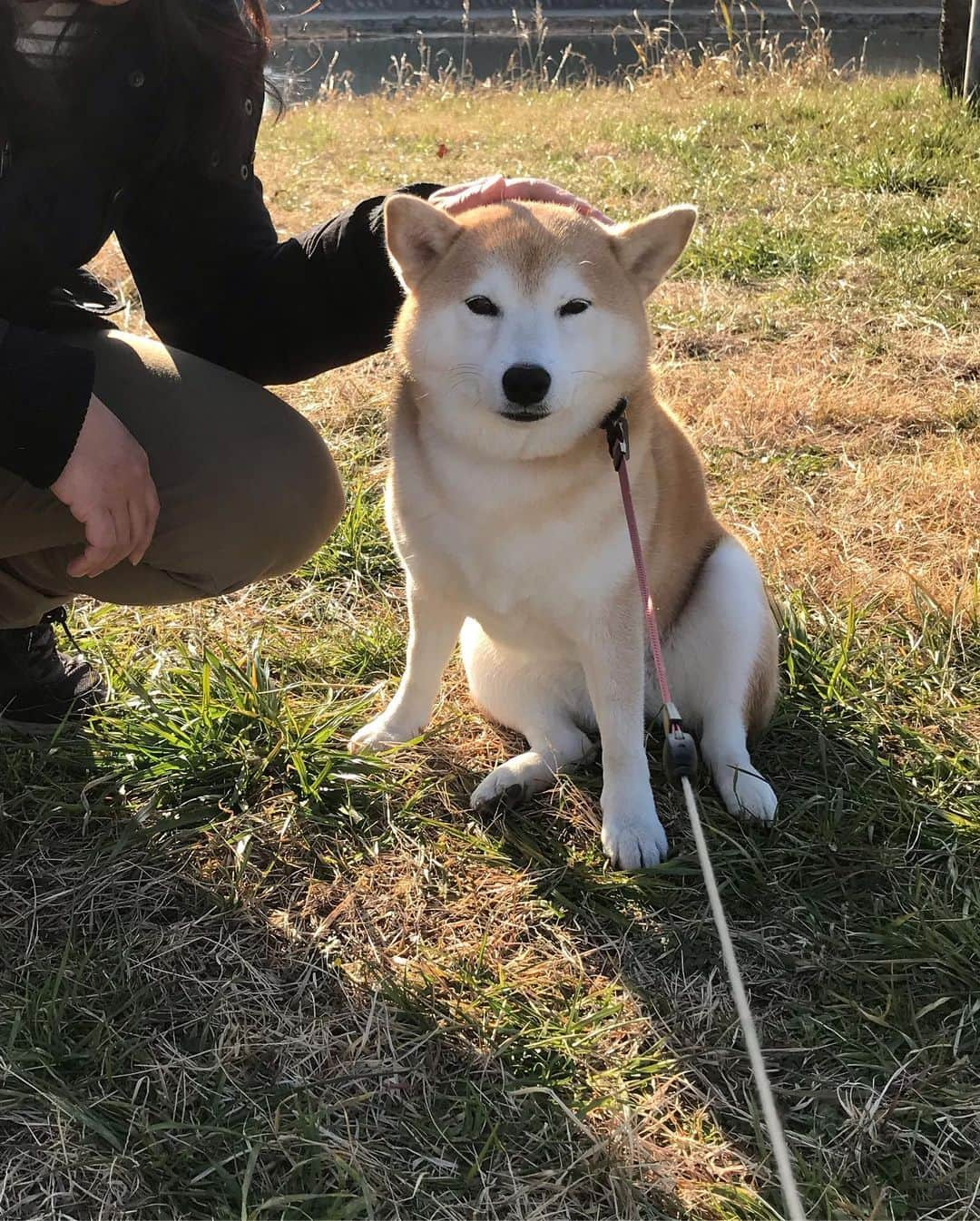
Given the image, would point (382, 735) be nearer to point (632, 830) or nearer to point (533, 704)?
point (533, 704)

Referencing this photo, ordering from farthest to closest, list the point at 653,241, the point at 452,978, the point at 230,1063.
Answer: the point at 653,241
the point at 452,978
the point at 230,1063

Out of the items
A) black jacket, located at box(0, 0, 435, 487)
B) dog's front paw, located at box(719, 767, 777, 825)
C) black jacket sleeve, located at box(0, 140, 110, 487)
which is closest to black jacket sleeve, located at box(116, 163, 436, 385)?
black jacket, located at box(0, 0, 435, 487)

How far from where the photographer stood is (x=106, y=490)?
5.00ft

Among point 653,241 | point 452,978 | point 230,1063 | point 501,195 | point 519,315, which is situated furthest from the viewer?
point 501,195

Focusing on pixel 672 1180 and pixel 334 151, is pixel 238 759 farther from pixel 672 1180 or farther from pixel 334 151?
pixel 334 151

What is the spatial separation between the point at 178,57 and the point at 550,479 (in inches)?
35.5

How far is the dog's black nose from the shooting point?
5.29 feet

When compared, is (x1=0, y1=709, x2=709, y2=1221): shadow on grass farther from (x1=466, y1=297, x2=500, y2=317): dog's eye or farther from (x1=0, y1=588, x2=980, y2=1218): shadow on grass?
(x1=466, y1=297, x2=500, y2=317): dog's eye

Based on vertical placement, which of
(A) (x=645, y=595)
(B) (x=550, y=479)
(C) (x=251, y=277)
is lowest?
(A) (x=645, y=595)

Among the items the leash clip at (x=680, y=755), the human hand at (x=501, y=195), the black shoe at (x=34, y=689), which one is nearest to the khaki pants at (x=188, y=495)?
the black shoe at (x=34, y=689)

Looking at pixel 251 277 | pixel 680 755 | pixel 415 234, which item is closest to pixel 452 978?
pixel 680 755

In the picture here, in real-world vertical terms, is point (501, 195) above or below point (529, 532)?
above

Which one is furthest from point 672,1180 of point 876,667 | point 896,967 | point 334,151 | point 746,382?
point 334,151

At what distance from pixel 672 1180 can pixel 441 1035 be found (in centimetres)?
35
